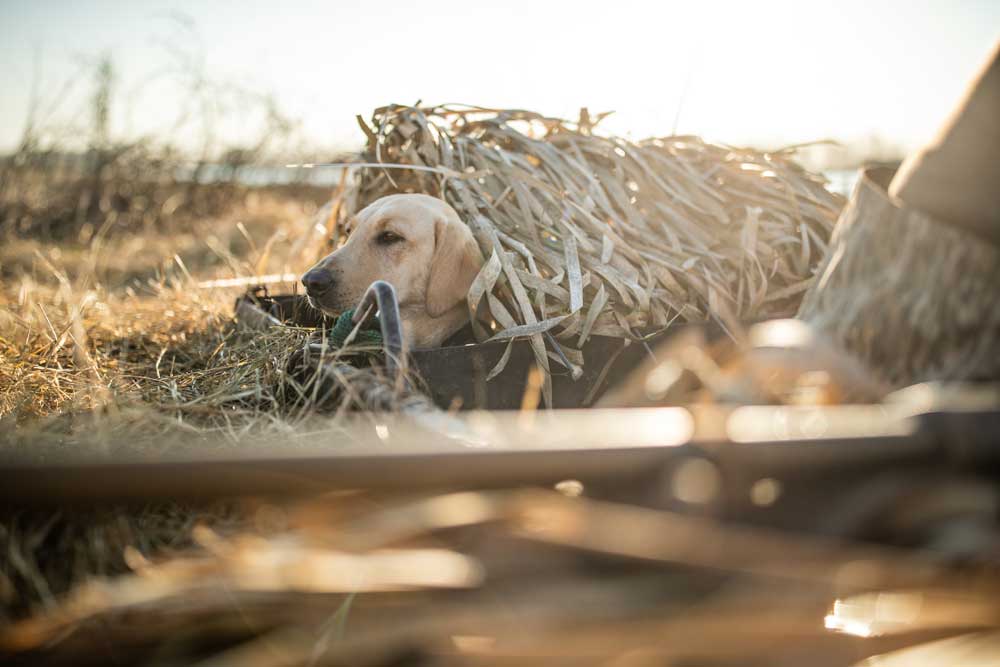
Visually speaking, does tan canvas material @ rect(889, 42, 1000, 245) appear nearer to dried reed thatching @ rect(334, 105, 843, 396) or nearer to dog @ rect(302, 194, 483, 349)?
dried reed thatching @ rect(334, 105, 843, 396)

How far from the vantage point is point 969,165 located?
92 centimetres

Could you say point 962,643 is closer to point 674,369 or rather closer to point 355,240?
point 674,369

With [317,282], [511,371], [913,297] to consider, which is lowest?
[511,371]

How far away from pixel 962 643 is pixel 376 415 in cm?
99

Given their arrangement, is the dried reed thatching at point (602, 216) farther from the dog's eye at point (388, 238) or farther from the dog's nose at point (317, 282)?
the dog's nose at point (317, 282)

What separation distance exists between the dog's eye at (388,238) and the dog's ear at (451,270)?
0.18m

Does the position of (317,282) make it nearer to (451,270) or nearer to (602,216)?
(451,270)

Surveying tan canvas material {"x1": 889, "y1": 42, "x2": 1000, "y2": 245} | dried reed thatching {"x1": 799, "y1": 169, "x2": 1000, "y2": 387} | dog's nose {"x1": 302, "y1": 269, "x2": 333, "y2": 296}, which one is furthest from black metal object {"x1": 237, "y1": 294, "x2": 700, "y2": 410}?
tan canvas material {"x1": 889, "y1": 42, "x2": 1000, "y2": 245}

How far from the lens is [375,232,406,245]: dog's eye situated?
286 cm

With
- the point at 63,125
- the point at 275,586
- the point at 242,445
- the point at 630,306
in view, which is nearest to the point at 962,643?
the point at 275,586

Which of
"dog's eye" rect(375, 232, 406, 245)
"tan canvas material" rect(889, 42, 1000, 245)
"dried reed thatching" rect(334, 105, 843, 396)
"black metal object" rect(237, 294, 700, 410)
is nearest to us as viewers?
"tan canvas material" rect(889, 42, 1000, 245)

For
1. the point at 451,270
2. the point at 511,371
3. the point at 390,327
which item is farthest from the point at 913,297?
the point at 451,270

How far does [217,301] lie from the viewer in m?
3.50

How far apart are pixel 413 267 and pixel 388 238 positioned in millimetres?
167
